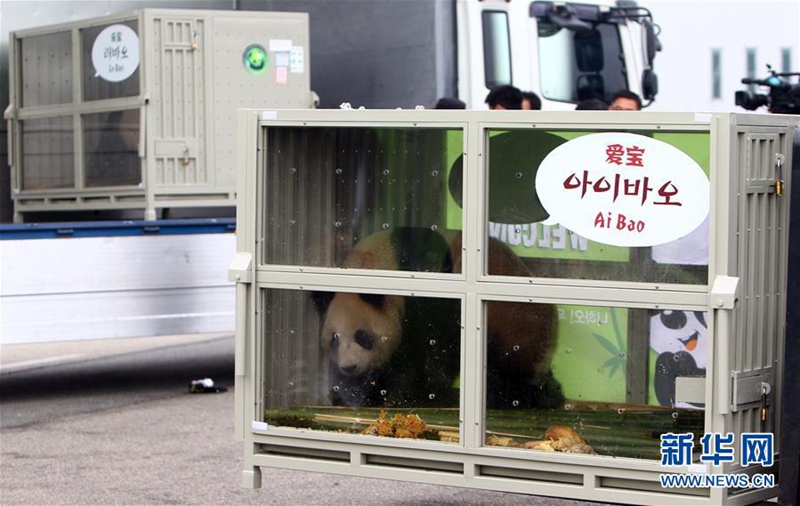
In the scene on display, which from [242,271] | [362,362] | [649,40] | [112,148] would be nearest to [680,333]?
[362,362]

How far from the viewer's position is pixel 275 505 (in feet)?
21.8

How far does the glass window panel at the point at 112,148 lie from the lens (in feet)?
33.3

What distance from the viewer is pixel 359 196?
224 inches

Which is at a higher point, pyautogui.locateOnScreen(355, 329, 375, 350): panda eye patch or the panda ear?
the panda ear

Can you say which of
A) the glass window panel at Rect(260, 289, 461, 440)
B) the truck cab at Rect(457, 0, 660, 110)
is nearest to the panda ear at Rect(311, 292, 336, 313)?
the glass window panel at Rect(260, 289, 461, 440)

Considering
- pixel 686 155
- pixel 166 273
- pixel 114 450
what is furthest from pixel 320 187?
pixel 166 273

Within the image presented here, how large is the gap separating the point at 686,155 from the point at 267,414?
207cm

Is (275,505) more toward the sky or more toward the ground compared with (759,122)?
more toward the ground

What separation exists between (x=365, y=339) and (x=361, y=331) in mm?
37

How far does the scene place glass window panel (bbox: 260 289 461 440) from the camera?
5512mm

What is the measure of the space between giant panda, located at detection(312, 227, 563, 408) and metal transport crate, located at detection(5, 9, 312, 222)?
4.60 metres

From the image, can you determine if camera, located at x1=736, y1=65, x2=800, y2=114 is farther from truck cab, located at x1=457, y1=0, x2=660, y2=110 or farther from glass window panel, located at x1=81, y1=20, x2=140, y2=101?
glass window panel, located at x1=81, y1=20, x2=140, y2=101

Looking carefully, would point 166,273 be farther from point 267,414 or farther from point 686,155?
point 686,155

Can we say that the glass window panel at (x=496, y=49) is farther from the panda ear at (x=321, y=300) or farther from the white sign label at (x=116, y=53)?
the panda ear at (x=321, y=300)
